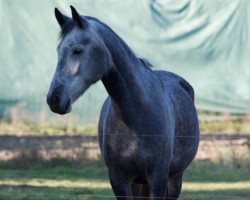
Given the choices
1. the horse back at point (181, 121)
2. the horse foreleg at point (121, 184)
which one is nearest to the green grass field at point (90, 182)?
the horse back at point (181, 121)

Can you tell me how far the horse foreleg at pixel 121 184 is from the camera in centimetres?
772

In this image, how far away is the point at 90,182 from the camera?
1240 centimetres

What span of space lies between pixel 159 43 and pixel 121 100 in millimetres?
6322

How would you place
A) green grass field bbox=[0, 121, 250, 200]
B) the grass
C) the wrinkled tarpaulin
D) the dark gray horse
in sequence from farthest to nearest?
1. the wrinkled tarpaulin
2. the grass
3. green grass field bbox=[0, 121, 250, 200]
4. the dark gray horse

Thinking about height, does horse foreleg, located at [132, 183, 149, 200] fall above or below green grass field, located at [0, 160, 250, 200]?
above

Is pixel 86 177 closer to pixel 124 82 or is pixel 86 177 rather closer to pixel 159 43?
Answer: pixel 159 43

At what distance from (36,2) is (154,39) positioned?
1584 millimetres

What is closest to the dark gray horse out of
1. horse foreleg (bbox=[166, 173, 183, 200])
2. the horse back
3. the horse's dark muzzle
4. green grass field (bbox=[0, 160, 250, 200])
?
the horse's dark muzzle

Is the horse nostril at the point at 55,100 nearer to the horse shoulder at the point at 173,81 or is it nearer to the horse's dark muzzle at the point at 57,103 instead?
the horse's dark muzzle at the point at 57,103

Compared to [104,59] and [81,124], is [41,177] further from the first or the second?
[104,59]

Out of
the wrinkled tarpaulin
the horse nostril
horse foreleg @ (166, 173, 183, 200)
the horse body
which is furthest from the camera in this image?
the wrinkled tarpaulin

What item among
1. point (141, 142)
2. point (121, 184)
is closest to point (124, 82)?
point (141, 142)

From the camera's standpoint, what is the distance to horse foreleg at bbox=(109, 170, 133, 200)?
25.3ft

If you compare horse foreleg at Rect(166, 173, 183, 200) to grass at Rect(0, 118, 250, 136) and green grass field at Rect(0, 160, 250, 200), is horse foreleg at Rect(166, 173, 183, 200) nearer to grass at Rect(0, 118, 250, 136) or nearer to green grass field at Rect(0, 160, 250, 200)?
green grass field at Rect(0, 160, 250, 200)
